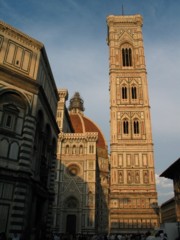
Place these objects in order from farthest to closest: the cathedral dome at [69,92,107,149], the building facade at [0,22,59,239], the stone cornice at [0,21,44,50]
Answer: the cathedral dome at [69,92,107,149] → the stone cornice at [0,21,44,50] → the building facade at [0,22,59,239]

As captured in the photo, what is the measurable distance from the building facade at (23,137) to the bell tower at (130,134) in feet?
70.3

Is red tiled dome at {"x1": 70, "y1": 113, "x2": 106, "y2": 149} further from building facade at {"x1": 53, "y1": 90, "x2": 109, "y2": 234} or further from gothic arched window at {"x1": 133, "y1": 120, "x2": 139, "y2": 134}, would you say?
gothic arched window at {"x1": 133, "y1": 120, "x2": 139, "y2": 134}

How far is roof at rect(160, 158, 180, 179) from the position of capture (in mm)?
21400

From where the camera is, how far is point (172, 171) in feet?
76.6

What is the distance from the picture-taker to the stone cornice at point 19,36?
628 inches

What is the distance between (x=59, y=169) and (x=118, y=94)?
1600cm

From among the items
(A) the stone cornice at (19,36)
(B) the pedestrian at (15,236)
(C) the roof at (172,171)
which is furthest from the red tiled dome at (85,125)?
(B) the pedestrian at (15,236)

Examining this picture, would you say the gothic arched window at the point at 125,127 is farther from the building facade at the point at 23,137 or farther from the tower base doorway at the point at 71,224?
the building facade at the point at 23,137

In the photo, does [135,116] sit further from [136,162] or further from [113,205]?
[113,205]

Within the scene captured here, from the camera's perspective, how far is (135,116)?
43562mm

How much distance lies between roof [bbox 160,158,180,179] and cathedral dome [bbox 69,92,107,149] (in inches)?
1885

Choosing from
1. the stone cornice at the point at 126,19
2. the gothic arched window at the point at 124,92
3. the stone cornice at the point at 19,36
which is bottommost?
the stone cornice at the point at 19,36

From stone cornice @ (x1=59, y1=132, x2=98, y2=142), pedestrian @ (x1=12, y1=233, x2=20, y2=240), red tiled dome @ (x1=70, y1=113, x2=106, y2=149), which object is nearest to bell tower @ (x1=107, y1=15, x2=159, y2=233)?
stone cornice @ (x1=59, y1=132, x2=98, y2=142)

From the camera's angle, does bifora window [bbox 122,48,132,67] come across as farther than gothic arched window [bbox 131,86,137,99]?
Yes
